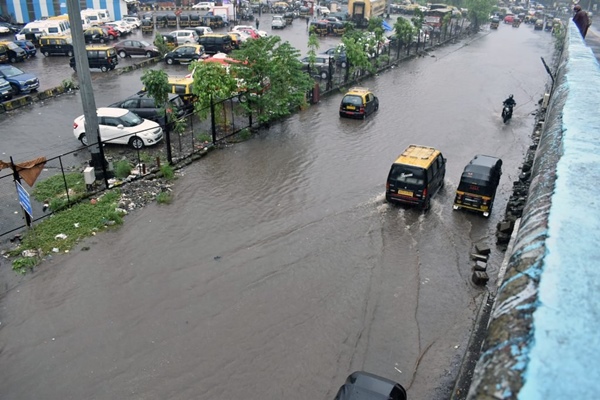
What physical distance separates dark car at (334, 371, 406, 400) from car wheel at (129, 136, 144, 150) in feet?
47.1

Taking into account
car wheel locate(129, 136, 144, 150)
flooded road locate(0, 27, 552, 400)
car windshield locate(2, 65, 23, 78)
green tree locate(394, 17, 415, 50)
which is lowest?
flooded road locate(0, 27, 552, 400)

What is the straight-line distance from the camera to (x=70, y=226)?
1392 centimetres

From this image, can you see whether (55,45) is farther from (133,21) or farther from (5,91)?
(133,21)

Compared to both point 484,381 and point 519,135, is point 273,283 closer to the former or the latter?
point 484,381

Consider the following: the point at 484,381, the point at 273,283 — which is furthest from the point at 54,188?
the point at 484,381

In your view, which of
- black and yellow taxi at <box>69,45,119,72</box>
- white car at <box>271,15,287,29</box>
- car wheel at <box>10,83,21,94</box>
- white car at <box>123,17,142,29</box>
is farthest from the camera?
white car at <box>271,15,287,29</box>

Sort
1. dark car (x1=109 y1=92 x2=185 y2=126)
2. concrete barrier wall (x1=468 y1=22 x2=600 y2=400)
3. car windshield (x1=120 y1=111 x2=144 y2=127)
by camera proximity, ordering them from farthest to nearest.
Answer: dark car (x1=109 y1=92 x2=185 y2=126) < car windshield (x1=120 y1=111 x2=144 y2=127) < concrete barrier wall (x1=468 y1=22 x2=600 y2=400)

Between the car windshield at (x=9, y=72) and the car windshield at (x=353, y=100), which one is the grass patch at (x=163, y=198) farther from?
the car windshield at (x=9, y=72)

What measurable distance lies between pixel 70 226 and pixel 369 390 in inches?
398

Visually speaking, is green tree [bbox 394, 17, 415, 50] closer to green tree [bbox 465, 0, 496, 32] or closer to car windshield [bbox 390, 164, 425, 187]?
green tree [bbox 465, 0, 496, 32]

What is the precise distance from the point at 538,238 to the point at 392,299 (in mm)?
5074

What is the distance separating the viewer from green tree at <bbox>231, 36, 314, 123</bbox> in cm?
2191

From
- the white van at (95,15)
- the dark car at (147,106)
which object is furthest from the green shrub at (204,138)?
the white van at (95,15)

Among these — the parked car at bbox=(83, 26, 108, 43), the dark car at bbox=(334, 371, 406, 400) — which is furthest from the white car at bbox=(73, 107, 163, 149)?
the parked car at bbox=(83, 26, 108, 43)
